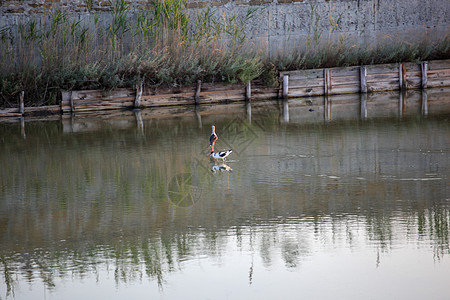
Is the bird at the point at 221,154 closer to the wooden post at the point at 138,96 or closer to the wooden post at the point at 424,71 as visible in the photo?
the wooden post at the point at 138,96

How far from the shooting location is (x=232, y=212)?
23.4ft

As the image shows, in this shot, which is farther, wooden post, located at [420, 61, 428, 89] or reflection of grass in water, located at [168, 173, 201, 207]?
wooden post, located at [420, 61, 428, 89]

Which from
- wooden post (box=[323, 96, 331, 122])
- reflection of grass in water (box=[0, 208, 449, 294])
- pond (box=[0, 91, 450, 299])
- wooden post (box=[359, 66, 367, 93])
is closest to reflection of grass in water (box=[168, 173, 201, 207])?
pond (box=[0, 91, 450, 299])

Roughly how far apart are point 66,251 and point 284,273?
6.37ft

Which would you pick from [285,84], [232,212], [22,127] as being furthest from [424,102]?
[232,212]

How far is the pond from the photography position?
17.4 feet

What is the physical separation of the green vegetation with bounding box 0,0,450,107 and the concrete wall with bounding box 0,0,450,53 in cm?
26

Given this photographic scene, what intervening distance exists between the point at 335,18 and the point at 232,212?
1285 cm

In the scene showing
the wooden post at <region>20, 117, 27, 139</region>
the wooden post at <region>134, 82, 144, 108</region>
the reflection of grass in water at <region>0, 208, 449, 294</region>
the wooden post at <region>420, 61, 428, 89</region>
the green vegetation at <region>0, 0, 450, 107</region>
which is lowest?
the reflection of grass in water at <region>0, 208, 449, 294</region>

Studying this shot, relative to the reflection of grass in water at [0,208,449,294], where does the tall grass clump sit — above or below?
above

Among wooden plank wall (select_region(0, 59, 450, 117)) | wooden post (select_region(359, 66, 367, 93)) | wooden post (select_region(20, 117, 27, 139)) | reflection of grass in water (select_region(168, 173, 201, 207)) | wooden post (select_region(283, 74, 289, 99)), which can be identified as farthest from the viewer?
wooden post (select_region(359, 66, 367, 93))

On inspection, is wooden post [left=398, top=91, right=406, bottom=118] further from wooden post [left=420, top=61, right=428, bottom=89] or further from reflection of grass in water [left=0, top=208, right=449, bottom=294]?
reflection of grass in water [left=0, top=208, right=449, bottom=294]

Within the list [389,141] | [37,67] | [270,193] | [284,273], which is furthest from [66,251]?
[37,67]

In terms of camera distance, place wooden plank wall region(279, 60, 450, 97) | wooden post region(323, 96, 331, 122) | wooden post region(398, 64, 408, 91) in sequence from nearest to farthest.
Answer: wooden post region(323, 96, 331, 122)
wooden plank wall region(279, 60, 450, 97)
wooden post region(398, 64, 408, 91)
